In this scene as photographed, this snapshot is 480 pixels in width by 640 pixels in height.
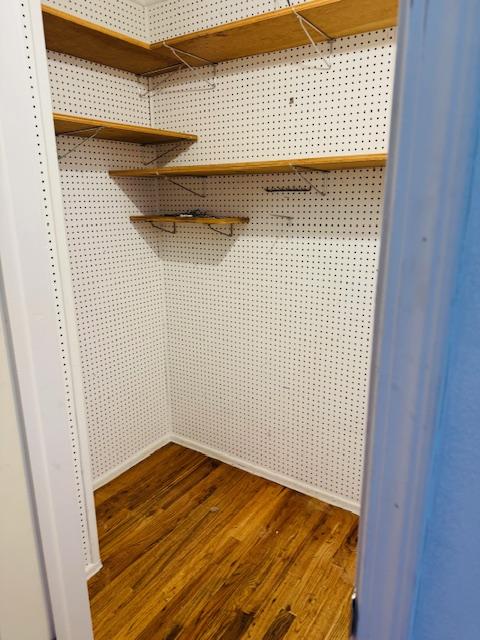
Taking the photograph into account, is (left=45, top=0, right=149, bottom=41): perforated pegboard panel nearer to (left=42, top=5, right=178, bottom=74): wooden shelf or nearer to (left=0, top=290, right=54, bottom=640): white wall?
(left=42, top=5, right=178, bottom=74): wooden shelf

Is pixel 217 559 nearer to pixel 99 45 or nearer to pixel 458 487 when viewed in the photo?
pixel 458 487

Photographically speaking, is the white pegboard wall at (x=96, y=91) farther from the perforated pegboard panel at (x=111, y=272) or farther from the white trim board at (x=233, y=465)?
the white trim board at (x=233, y=465)

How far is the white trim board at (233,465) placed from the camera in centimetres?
236

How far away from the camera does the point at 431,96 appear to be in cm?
42

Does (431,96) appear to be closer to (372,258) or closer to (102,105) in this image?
(372,258)

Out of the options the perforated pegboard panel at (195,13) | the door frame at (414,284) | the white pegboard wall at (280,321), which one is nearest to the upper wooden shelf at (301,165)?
the white pegboard wall at (280,321)

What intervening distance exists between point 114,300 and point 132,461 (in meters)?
1.00

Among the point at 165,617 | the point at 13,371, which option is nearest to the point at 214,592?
the point at 165,617

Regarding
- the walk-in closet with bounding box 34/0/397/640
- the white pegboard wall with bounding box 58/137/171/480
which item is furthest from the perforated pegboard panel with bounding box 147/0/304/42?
the white pegboard wall with bounding box 58/137/171/480

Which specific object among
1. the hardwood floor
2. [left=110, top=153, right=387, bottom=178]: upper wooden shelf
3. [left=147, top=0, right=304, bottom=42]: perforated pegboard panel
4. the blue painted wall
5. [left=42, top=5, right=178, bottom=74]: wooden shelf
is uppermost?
[left=147, top=0, right=304, bottom=42]: perforated pegboard panel

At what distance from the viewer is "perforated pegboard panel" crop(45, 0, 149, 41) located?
6.60 feet

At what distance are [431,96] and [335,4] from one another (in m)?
1.48

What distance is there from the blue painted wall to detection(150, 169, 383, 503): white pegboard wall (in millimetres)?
1562

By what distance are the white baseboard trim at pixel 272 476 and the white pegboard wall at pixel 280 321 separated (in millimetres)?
32
